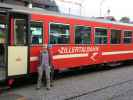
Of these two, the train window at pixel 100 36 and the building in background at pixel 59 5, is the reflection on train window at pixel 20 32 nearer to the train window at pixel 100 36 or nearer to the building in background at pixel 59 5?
the train window at pixel 100 36

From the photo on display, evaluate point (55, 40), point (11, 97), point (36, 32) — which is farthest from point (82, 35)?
point (11, 97)

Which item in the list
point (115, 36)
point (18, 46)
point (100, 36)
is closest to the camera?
point (18, 46)

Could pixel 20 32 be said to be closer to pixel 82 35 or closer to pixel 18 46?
pixel 18 46

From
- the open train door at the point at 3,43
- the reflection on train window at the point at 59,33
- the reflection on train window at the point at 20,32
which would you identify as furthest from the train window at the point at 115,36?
the open train door at the point at 3,43

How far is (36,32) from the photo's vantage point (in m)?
13.3

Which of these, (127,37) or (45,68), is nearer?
(45,68)

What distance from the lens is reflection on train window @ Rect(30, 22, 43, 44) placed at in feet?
42.7

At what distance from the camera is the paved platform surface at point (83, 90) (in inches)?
440

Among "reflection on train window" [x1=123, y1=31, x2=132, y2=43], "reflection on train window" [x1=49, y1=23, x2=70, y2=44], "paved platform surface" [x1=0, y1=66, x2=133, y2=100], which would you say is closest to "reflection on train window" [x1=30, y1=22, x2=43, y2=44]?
"reflection on train window" [x1=49, y1=23, x2=70, y2=44]

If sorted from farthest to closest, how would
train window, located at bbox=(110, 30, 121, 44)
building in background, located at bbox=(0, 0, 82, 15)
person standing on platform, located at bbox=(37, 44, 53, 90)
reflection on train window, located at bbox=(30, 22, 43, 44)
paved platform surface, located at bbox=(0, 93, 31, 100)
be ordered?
building in background, located at bbox=(0, 0, 82, 15) < train window, located at bbox=(110, 30, 121, 44) < reflection on train window, located at bbox=(30, 22, 43, 44) < person standing on platform, located at bbox=(37, 44, 53, 90) < paved platform surface, located at bbox=(0, 93, 31, 100)

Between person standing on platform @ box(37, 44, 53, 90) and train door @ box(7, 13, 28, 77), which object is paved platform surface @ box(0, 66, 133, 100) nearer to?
person standing on platform @ box(37, 44, 53, 90)

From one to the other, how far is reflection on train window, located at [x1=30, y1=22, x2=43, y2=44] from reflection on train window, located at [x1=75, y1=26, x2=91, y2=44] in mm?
2617

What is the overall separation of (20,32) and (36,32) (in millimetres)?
1037

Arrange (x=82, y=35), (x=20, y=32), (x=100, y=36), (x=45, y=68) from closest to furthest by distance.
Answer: (x=20, y=32)
(x=45, y=68)
(x=82, y=35)
(x=100, y=36)
